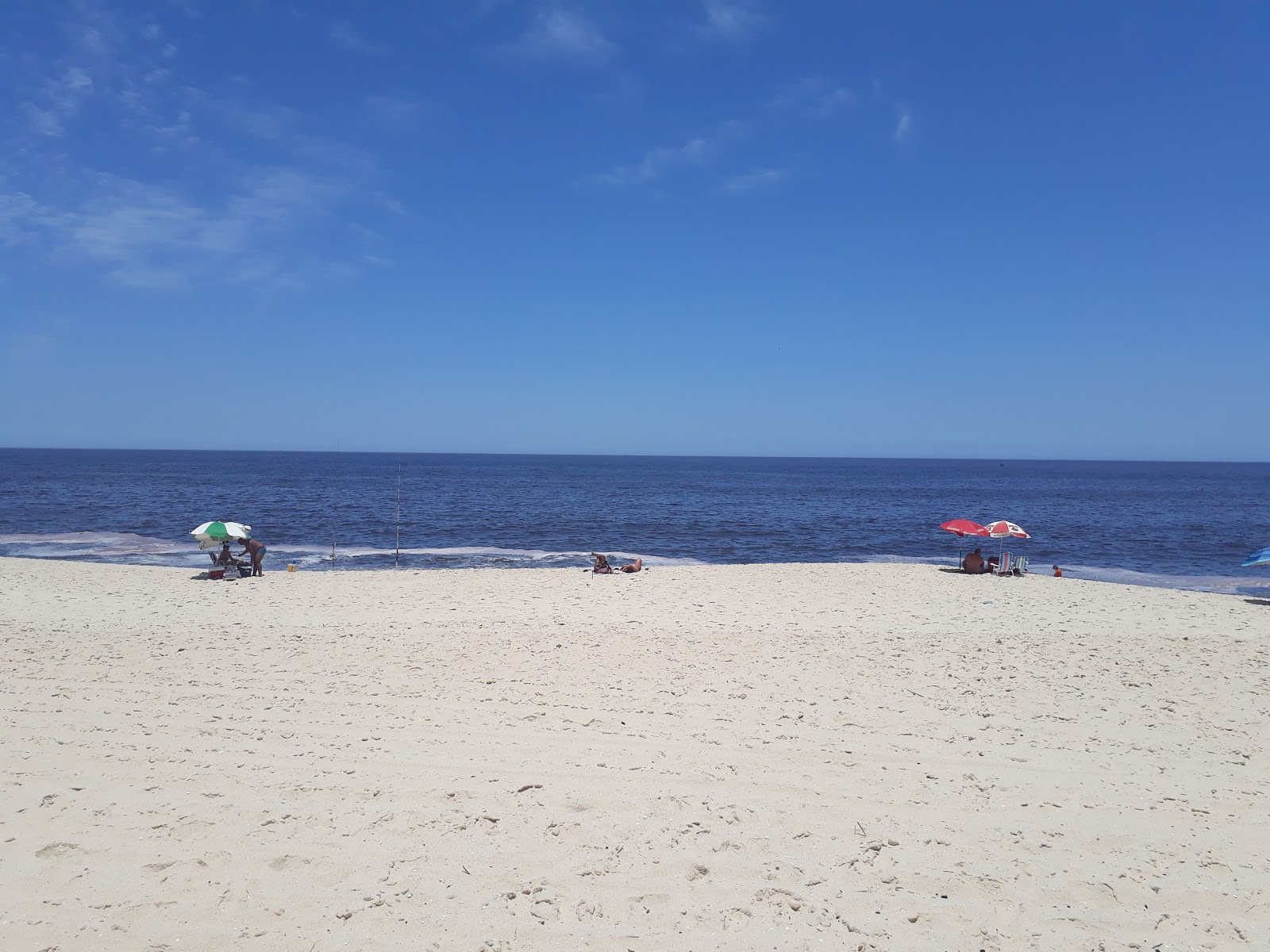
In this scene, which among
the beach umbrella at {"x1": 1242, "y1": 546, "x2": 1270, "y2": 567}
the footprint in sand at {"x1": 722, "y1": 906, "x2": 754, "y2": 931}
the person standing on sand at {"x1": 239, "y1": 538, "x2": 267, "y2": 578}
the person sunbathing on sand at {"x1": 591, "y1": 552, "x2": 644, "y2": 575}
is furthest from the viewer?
the person sunbathing on sand at {"x1": 591, "y1": 552, "x2": 644, "y2": 575}

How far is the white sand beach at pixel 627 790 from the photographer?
4.79 m

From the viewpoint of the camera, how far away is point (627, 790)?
21.1 ft

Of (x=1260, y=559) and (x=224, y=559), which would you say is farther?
(x=224, y=559)

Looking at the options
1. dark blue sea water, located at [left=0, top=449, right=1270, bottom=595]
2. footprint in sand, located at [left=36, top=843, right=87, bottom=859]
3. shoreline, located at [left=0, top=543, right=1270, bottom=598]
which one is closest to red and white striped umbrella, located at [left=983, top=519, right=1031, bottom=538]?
shoreline, located at [left=0, top=543, right=1270, bottom=598]

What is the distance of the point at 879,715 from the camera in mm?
8398

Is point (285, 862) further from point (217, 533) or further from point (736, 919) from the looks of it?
point (217, 533)

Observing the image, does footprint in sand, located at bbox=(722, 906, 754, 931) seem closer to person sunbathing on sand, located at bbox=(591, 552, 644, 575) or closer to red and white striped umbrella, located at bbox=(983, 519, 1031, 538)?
person sunbathing on sand, located at bbox=(591, 552, 644, 575)

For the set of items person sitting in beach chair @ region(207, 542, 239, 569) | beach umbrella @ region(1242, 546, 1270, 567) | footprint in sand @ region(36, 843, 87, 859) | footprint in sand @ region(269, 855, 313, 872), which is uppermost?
beach umbrella @ region(1242, 546, 1270, 567)

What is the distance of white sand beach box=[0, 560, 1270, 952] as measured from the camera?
15.7ft

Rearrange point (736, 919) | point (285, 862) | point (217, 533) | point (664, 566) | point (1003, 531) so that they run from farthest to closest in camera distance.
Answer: point (664, 566)
point (1003, 531)
point (217, 533)
point (285, 862)
point (736, 919)

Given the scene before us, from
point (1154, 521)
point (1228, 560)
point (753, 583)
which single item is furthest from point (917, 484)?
point (753, 583)

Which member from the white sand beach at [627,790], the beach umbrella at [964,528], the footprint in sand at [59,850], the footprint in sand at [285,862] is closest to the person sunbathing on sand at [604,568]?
the white sand beach at [627,790]

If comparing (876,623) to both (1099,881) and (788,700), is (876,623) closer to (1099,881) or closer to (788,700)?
(788,700)

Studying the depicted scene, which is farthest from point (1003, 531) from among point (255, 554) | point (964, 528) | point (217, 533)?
point (217, 533)
